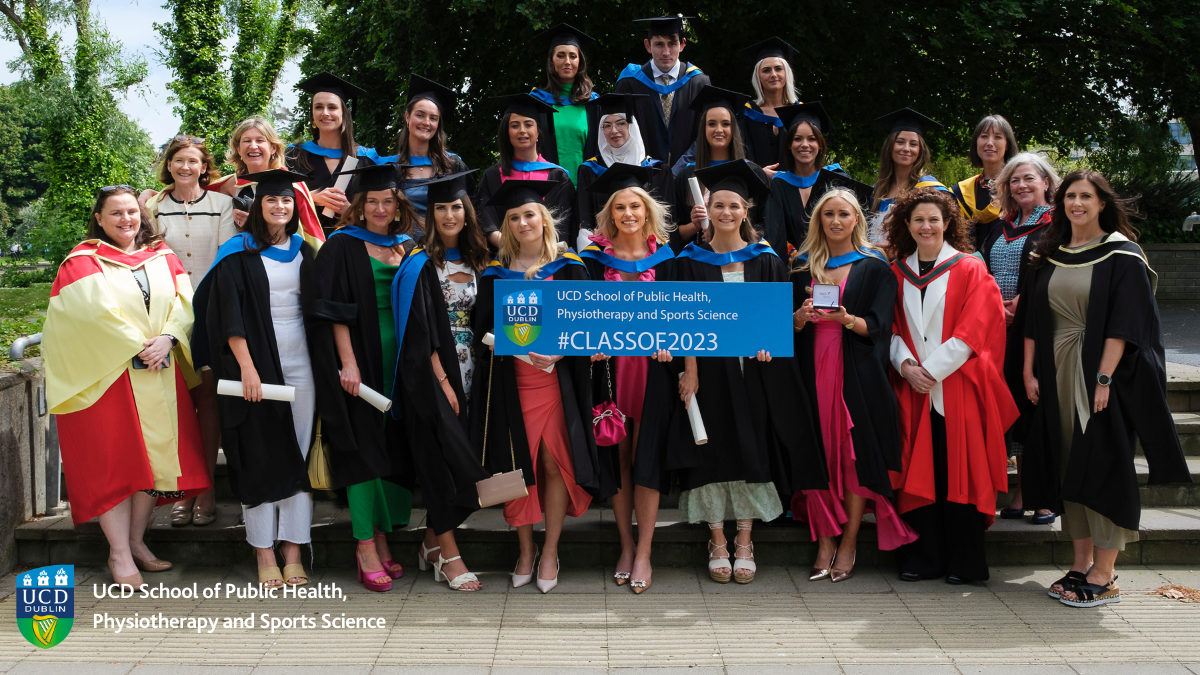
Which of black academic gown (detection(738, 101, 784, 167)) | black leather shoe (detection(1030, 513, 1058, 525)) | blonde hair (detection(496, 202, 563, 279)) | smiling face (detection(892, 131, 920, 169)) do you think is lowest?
black leather shoe (detection(1030, 513, 1058, 525))

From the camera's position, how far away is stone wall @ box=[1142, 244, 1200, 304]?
47.1 ft

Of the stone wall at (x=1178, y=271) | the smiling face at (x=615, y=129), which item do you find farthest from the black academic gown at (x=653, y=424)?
the stone wall at (x=1178, y=271)

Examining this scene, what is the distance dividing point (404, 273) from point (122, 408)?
5.46ft

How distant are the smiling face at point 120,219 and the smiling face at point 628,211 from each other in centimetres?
259

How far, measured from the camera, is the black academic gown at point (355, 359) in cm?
445

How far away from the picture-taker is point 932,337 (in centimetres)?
459

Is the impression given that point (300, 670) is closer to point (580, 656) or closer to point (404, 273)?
point (580, 656)

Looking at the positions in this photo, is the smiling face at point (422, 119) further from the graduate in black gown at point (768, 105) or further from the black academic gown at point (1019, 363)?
the black academic gown at point (1019, 363)

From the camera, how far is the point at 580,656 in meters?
3.88

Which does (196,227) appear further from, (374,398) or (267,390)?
(374,398)

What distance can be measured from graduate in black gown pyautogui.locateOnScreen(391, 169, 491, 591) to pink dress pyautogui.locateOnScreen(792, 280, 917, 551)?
1.85 metres

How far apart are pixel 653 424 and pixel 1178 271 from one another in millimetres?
13718

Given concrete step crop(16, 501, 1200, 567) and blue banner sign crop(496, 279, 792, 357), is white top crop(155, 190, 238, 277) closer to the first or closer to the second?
concrete step crop(16, 501, 1200, 567)

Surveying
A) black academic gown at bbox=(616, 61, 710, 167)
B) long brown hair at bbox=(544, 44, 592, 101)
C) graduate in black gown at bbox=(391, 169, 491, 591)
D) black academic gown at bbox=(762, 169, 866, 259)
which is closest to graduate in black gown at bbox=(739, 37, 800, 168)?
black academic gown at bbox=(616, 61, 710, 167)
